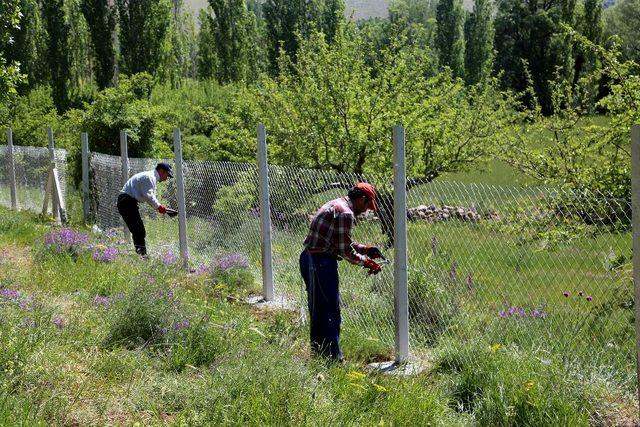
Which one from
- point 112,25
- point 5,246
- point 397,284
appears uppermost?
point 112,25

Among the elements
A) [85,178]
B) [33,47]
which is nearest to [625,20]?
[33,47]

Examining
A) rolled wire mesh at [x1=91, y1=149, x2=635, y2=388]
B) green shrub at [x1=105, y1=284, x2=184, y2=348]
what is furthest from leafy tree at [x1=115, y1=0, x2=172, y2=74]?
green shrub at [x1=105, y1=284, x2=184, y2=348]

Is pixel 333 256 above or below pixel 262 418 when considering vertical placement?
above

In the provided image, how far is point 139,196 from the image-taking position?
9.44m

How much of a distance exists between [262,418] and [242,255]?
4.51 meters

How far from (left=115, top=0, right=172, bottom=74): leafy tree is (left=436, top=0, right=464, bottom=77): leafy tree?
17993mm

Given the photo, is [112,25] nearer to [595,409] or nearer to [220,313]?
[220,313]

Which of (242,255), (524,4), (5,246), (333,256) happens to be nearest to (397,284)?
(333,256)

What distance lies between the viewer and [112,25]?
33.1 metres

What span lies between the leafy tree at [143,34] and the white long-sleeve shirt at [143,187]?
920 inches

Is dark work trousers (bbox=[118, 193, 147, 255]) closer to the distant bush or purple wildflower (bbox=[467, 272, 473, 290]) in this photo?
the distant bush

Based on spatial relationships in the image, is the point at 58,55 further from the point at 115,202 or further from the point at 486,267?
the point at 486,267

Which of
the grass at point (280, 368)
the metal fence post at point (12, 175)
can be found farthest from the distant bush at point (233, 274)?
the metal fence post at point (12, 175)

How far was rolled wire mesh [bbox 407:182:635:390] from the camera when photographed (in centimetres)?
461
